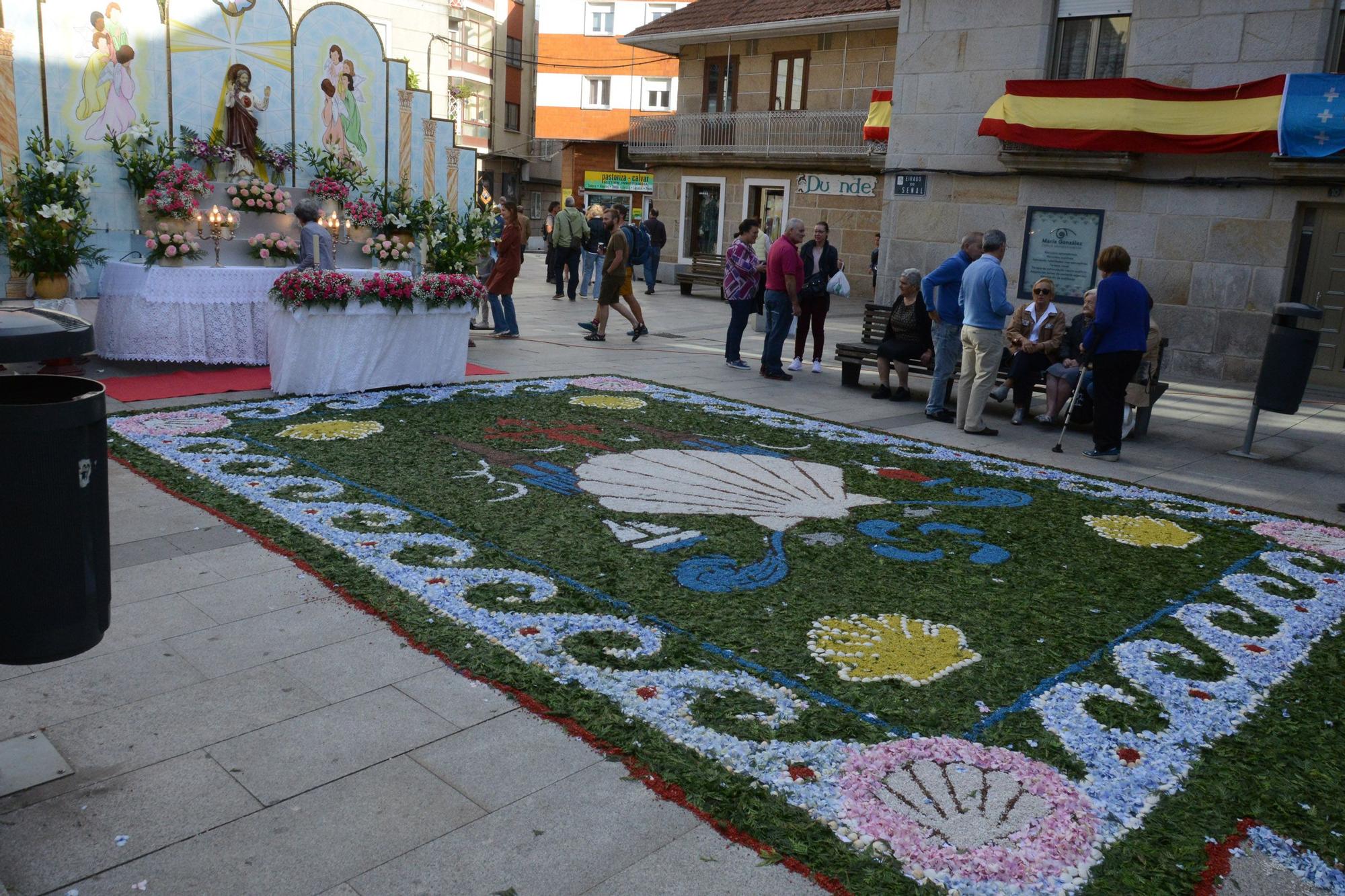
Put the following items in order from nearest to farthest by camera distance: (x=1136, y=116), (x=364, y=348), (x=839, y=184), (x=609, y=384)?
(x=364, y=348)
(x=609, y=384)
(x=1136, y=116)
(x=839, y=184)

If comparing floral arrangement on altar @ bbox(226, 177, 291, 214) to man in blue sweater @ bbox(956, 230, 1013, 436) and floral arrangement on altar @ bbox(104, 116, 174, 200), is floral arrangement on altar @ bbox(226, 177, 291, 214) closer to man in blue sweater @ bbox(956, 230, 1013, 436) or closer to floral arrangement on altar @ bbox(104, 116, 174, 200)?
floral arrangement on altar @ bbox(104, 116, 174, 200)

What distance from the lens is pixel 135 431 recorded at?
745cm

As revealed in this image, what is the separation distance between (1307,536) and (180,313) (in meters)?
9.69

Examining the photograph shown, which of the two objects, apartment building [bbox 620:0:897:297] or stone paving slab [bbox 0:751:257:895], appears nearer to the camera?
stone paving slab [bbox 0:751:257:895]

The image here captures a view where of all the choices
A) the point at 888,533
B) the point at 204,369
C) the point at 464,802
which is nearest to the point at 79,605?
the point at 464,802

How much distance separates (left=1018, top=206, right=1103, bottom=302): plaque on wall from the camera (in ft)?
44.9

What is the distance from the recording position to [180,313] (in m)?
10.1

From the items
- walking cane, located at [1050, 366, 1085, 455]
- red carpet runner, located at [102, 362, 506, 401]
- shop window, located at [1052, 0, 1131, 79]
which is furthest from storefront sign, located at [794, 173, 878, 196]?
red carpet runner, located at [102, 362, 506, 401]

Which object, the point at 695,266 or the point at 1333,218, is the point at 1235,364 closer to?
the point at 1333,218

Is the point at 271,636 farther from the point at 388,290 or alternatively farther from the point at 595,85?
the point at 595,85

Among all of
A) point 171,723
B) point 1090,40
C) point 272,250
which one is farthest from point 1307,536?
point 272,250

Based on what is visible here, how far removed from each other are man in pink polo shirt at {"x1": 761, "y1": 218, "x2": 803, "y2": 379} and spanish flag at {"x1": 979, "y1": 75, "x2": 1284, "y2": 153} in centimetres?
422

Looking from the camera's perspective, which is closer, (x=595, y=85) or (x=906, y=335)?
(x=906, y=335)

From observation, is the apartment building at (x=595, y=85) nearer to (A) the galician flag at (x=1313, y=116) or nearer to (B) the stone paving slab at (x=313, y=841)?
(A) the galician flag at (x=1313, y=116)
